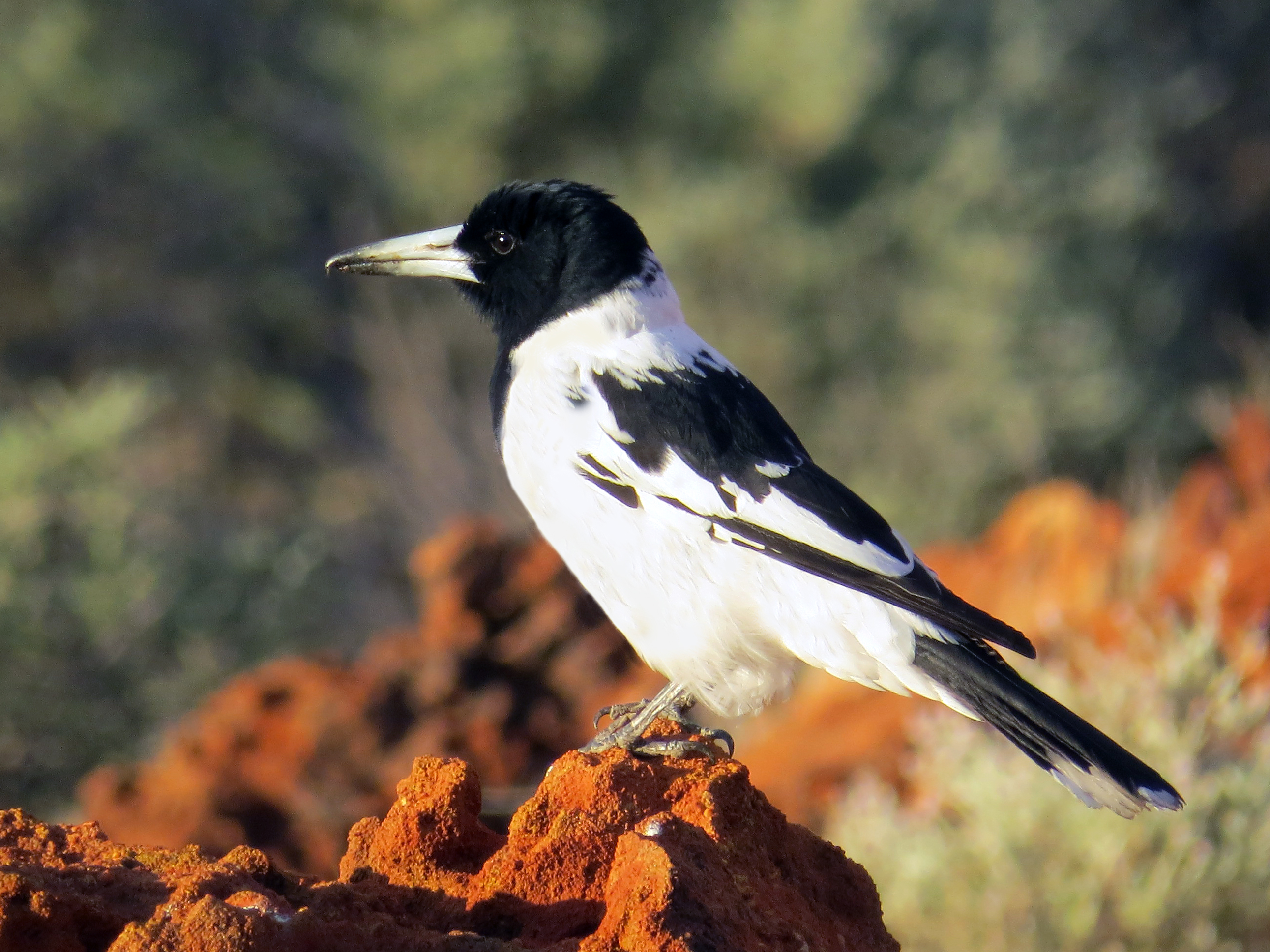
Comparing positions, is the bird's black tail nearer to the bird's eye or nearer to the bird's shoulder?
the bird's shoulder

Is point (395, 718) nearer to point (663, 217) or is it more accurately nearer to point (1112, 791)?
point (1112, 791)

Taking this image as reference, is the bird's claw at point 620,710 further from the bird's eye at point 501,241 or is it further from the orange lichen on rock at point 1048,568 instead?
the orange lichen on rock at point 1048,568

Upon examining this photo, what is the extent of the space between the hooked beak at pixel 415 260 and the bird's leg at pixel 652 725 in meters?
1.11

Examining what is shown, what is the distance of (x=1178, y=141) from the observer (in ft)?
37.2

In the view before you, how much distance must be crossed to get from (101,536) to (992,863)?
3.86 metres

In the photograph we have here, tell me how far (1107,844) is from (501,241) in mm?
2231

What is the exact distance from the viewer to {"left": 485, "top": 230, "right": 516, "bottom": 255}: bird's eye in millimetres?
3410

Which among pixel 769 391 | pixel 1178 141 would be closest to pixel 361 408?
pixel 769 391

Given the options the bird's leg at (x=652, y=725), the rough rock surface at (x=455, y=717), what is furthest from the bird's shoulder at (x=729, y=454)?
the rough rock surface at (x=455, y=717)

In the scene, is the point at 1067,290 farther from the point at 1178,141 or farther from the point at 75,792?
the point at 75,792

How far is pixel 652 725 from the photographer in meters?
2.85

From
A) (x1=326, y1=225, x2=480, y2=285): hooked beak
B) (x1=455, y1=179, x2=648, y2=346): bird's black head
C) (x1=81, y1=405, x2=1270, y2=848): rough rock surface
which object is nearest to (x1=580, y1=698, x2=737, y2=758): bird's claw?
(x1=455, y1=179, x2=648, y2=346): bird's black head

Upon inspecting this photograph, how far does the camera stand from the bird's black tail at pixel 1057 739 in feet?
7.99

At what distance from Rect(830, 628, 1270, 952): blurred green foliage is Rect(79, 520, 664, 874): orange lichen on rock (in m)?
1.13
